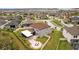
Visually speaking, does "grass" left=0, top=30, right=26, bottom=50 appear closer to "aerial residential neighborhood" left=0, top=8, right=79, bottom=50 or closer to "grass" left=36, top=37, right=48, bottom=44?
"aerial residential neighborhood" left=0, top=8, right=79, bottom=50

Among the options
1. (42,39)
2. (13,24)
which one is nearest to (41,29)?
(42,39)

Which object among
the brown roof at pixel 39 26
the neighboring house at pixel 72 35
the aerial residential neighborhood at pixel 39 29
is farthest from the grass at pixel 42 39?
the neighboring house at pixel 72 35

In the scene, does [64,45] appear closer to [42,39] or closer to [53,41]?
[53,41]

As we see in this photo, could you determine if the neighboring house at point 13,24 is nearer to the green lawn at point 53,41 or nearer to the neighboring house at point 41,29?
the neighboring house at point 41,29

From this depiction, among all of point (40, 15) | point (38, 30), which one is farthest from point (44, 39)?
point (40, 15)

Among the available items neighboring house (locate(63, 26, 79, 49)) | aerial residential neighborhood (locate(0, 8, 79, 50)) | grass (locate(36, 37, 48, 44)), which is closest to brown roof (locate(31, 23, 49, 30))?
aerial residential neighborhood (locate(0, 8, 79, 50))
